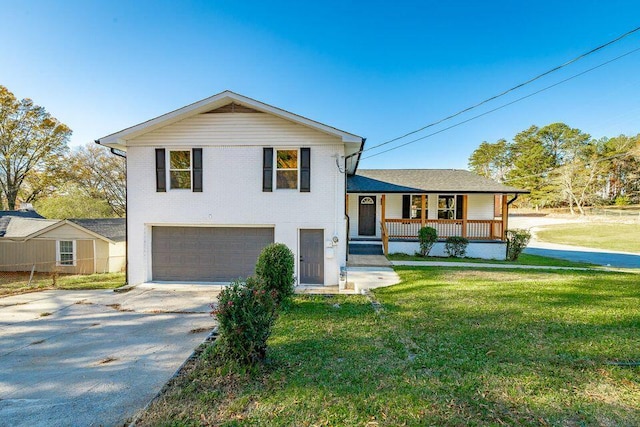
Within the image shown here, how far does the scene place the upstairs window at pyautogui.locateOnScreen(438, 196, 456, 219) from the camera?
50.5ft

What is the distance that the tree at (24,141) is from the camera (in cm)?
2534

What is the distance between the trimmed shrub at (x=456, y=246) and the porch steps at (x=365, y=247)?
10.5 ft

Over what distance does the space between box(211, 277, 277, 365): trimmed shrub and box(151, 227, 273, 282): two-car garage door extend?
563 cm

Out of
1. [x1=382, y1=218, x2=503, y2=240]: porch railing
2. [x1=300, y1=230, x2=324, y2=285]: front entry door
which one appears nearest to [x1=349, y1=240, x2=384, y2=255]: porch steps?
[x1=382, y1=218, x2=503, y2=240]: porch railing

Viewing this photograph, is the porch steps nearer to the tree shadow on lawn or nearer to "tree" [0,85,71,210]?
the tree shadow on lawn

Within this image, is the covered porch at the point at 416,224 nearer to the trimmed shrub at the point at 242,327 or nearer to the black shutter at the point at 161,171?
the black shutter at the point at 161,171

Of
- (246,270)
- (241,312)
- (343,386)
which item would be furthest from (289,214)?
(343,386)

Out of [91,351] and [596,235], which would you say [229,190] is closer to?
[91,351]

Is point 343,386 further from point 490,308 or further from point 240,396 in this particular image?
point 490,308

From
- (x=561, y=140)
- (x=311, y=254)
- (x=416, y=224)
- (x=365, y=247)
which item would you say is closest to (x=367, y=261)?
(x=365, y=247)

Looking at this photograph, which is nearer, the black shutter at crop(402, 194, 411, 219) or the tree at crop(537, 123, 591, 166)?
the black shutter at crop(402, 194, 411, 219)

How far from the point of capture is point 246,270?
371 inches

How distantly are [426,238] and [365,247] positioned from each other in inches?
116

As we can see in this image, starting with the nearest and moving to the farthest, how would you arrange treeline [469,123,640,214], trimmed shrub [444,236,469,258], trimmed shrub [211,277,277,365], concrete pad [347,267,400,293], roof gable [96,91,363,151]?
trimmed shrub [211,277,277,365]
concrete pad [347,267,400,293]
roof gable [96,91,363,151]
trimmed shrub [444,236,469,258]
treeline [469,123,640,214]
